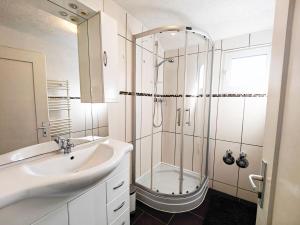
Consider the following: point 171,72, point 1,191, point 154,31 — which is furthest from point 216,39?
point 1,191

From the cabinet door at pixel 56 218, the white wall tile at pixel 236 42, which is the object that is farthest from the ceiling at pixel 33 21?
the white wall tile at pixel 236 42

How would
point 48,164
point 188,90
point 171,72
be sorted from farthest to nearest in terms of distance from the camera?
point 171,72 < point 188,90 < point 48,164

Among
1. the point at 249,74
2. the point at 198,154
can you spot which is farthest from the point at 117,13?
the point at 198,154

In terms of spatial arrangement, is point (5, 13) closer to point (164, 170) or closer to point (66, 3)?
point (66, 3)

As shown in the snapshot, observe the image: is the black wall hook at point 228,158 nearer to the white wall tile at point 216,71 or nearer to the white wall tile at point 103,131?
the white wall tile at point 216,71

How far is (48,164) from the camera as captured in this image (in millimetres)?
932

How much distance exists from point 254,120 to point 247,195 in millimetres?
986

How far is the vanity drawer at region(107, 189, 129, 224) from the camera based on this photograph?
42.3 inches

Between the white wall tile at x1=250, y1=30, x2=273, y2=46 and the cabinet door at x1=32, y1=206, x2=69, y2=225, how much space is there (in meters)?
2.44

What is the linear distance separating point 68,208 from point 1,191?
32 centimetres

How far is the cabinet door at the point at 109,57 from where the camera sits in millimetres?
1292

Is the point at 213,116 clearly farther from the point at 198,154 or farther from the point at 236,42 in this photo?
the point at 236,42

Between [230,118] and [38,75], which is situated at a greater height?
[38,75]

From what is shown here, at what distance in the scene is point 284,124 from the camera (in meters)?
0.47
